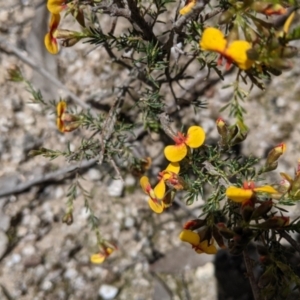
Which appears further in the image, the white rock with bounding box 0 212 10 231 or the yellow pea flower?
the white rock with bounding box 0 212 10 231

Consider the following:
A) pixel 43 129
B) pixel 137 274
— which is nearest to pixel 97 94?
pixel 43 129

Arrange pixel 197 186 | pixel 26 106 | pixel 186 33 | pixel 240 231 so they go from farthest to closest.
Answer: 1. pixel 26 106
2. pixel 186 33
3. pixel 197 186
4. pixel 240 231

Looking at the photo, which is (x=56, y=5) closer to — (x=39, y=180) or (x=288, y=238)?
(x=288, y=238)

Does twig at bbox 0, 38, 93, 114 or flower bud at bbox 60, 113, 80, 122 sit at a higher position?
flower bud at bbox 60, 113, 80, 122

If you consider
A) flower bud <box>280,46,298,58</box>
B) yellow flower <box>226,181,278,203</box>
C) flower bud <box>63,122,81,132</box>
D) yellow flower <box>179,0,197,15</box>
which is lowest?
flower bud <box>63,122,81,132</box>

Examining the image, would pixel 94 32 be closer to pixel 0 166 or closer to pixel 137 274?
pixel 0 166

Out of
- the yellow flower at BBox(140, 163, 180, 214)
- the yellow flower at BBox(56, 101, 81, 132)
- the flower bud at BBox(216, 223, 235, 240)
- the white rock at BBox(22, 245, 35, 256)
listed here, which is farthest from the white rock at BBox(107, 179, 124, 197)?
the flower bud at BBox(216, 223, 235, 240)

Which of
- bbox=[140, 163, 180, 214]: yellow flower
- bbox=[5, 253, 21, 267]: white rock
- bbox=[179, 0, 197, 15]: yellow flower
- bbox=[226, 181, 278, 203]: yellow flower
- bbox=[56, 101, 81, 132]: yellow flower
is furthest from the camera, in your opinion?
bbox=[5, 253, 21, 267]: white rock

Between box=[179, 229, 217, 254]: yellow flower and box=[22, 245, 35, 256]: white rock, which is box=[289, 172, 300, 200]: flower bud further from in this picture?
box=[22, 245, 35, 256]: white rock
